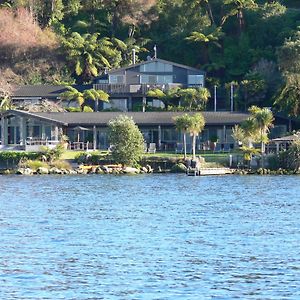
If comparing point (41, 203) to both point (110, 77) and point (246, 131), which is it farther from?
point (110, 77)

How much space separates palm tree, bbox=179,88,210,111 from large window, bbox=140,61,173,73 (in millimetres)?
4796

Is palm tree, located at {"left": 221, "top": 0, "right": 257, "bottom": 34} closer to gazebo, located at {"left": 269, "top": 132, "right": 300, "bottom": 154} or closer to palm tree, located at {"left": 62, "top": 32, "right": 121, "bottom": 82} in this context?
palm tree, located at {"left": 62, "top": 32, "right": 121, "bottom": 82}

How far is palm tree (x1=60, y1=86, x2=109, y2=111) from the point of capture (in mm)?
94062

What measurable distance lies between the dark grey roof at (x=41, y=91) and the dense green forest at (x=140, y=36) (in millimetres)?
3692

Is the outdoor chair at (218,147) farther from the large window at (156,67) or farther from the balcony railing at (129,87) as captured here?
the large window at (156,67)

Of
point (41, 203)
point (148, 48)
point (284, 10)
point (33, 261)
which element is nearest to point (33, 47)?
point (148, 48)

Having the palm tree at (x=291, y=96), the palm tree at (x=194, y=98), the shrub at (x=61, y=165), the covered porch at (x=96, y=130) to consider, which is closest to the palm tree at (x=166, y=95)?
the palm tree at (x=194, y=98)

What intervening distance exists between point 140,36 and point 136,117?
80.7 ft

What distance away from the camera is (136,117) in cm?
8644

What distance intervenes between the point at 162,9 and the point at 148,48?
397cm

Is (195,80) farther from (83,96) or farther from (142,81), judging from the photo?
(83,96)

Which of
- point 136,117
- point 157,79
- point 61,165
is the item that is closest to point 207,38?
point 157,79

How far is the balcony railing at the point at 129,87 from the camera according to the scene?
3780 inches

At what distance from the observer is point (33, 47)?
4178 inches
